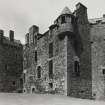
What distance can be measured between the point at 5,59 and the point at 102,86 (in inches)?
701

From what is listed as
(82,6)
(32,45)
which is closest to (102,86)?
(82,6)

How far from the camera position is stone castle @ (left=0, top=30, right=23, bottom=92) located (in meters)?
31.0

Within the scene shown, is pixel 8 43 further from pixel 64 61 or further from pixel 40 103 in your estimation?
pixel 40 103

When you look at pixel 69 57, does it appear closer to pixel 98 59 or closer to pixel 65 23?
pixel 65 23

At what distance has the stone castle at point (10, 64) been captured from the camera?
3097 centimetres

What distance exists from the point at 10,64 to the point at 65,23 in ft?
55.7

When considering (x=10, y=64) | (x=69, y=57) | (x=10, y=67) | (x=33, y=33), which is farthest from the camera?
(x=10, y=64)

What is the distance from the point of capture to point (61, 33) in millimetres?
18719

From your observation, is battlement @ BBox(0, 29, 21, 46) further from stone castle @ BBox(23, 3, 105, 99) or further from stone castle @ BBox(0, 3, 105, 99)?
stone castle @ BBox(23, 3, 105, 99)

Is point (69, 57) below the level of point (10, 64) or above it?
above

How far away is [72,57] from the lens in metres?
18.5

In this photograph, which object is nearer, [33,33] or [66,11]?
[66,11]

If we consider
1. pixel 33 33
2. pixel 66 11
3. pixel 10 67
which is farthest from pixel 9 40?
pixel 66 11

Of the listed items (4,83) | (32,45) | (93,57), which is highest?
(32,45)
